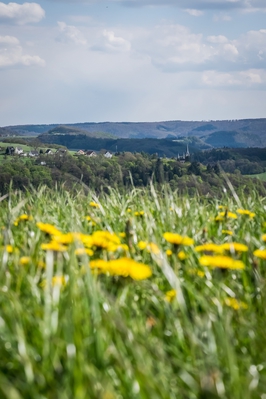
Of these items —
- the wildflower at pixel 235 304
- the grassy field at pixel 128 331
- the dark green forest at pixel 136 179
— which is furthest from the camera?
the dark green forest at pixel 136 179

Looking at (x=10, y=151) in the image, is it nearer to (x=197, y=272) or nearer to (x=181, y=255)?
(x=181, y=255)

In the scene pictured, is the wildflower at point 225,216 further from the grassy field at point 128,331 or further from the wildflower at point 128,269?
the wildflower at point 128,269

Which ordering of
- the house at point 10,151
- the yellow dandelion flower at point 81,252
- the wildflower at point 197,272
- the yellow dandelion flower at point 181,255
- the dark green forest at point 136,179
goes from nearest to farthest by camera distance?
the yellow dandelion flower at point 81,252 < the wildflower at point 197,272 < the yellow dandelion flower at point 181,255 < the dark green forest at point 136,179 < the house at point 10,151

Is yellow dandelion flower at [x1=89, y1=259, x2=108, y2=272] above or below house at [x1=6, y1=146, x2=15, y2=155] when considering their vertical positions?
above

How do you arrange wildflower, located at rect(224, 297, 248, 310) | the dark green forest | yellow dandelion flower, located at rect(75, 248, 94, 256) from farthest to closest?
1. the dark green forest
2. wildflower, located at rect(224, 297, 248, 310)
3. yellow dandelion flower, located at rect(75, 248, 94, 256)

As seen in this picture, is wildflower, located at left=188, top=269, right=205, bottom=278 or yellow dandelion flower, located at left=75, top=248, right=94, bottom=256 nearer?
yellow dandelion flower, located at left=75, top=248, right=94, bottom=256

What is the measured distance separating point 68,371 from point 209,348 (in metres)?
0.46

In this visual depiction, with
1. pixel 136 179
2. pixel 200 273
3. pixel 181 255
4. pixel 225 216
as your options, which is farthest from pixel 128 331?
pixel 136 179

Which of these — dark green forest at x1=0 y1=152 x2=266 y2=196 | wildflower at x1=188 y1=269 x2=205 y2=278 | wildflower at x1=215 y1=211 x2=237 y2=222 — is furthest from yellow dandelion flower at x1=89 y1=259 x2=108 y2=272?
dark green forest at x1=0 y1=152 x2=266 y2=196

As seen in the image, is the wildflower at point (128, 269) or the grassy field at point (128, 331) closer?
the grassy field at point (128, 331)

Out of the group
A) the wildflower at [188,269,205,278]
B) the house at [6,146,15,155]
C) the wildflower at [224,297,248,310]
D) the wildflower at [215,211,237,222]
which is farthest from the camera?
the house at [6,146,15,155]

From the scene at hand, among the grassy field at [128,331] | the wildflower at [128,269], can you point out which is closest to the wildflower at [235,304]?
the grassy field at [128,331]

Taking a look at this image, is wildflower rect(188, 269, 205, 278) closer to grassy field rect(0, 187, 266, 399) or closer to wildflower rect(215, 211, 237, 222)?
grassy field rect(0, 187, 266, 399)

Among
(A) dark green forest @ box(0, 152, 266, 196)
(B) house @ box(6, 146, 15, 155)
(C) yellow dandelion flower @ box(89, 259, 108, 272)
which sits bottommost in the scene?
(B) house @ box(6, 146, 15, 155)
